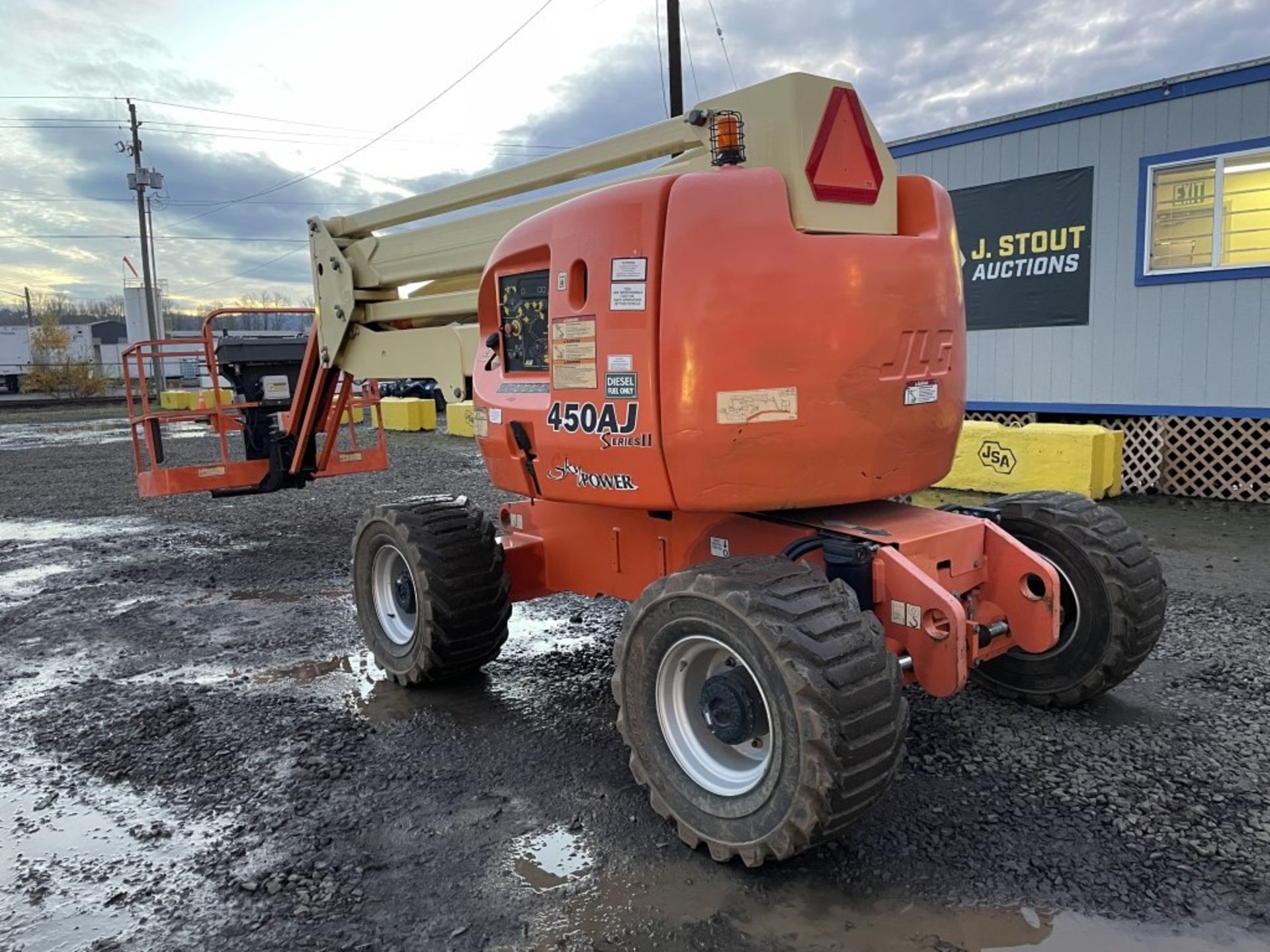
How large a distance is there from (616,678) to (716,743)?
1.54 feet

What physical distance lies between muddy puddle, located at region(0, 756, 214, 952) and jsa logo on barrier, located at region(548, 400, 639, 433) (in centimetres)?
229

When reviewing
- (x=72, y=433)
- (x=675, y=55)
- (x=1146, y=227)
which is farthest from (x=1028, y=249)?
(x=72, y=433)

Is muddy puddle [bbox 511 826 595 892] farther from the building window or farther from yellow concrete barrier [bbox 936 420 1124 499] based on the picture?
the building window

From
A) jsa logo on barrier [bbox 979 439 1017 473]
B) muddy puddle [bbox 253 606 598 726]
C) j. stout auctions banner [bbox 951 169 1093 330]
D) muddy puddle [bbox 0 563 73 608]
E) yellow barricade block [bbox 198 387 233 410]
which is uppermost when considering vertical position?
j. stout auctions banner [bbox 951 169 1093 330]

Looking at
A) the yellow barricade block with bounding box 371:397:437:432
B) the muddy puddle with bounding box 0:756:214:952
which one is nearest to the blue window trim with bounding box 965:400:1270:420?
the muddy puddle with bounding box 0:756:214:952

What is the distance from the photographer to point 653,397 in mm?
3744

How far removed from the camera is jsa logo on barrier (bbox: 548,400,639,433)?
3854mm

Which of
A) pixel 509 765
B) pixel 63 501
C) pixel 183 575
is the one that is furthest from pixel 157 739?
pixel 63 501

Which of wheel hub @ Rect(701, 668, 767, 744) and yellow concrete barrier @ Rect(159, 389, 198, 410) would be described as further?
yellow concrete barrier @ Rect(159, 389, 198, 410)

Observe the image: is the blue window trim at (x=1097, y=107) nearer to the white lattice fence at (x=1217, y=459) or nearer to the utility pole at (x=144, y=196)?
the white lattice fence at (x=1217, y=459)

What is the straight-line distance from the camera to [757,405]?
3617mm

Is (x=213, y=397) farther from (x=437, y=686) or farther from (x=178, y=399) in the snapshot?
(x=178, y=399)

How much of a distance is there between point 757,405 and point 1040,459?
7.92m

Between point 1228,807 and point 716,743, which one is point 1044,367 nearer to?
point 1228,807
